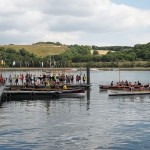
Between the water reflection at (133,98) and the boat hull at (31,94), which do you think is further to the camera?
the boat hull at (31,94)

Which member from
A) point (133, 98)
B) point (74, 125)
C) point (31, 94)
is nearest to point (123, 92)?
point (133, 98)

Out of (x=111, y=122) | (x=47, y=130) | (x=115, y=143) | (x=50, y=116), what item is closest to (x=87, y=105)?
(x=50, y=116)

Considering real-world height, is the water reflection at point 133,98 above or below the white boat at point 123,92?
below

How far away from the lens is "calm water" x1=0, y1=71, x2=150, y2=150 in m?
33.3

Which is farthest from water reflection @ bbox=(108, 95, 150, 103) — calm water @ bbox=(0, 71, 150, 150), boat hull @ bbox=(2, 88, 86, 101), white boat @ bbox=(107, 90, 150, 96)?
boat hull @ bbox=(2, 88, 86, 101)

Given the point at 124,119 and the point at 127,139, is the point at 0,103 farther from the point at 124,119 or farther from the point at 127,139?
the point at 127,139

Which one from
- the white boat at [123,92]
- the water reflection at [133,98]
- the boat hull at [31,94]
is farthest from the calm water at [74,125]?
the white boat at [123,92]

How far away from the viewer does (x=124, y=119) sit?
4572 cm

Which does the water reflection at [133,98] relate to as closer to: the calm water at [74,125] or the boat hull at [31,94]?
the calm water at [74,125]

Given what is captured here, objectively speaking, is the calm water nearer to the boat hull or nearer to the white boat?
the boat hull

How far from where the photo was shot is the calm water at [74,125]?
3334 cm

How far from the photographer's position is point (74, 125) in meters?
41.4

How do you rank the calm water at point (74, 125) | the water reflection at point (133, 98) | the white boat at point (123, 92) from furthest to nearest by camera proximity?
1. the white boat at point (123, 92)
2. the water reflection at point (133, 98)
3. the calm water at point (74, 125)

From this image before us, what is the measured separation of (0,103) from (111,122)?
951 inches
